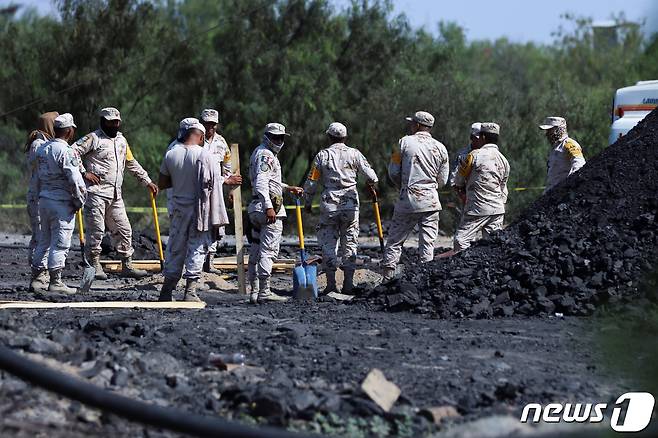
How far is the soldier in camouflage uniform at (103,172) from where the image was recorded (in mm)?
14953

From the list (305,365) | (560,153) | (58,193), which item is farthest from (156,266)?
(305,365)

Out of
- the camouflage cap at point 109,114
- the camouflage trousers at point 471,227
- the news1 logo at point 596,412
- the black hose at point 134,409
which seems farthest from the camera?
the camouflage trousers at point 471,227

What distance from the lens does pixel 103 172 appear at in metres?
15.1

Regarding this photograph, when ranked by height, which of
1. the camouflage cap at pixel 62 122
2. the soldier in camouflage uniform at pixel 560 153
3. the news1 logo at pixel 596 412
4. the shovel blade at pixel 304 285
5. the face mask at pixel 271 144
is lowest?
the shovel blade at pixel 304 285

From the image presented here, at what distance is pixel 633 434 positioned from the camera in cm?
525

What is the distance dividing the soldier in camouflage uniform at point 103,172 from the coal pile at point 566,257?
444cm

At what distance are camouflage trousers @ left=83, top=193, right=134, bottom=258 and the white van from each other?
26.5 feet

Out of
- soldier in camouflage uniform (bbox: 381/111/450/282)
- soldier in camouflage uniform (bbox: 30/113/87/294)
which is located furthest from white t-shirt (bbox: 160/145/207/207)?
soldier in camouflage uniform (bbox: 381/111/450/282)

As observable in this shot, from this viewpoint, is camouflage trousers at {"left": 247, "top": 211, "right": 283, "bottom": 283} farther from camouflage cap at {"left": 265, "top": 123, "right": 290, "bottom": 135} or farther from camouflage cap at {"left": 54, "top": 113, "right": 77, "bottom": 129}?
camouflage cap at {"left": 54, "top": 113, "right": 77, "bottom": 129}

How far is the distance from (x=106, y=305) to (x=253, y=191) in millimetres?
2275

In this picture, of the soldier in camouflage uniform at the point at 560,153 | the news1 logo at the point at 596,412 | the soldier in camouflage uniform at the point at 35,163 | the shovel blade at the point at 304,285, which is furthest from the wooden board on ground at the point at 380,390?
the soldier in camouflage uniform at the point at 560,153

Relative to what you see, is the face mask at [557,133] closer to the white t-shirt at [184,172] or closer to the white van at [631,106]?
the white van at [631,106]

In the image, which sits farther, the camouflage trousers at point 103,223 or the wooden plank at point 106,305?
the camouflage trousers at point 103,223

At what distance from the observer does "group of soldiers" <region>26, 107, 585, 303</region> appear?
1251 cm
